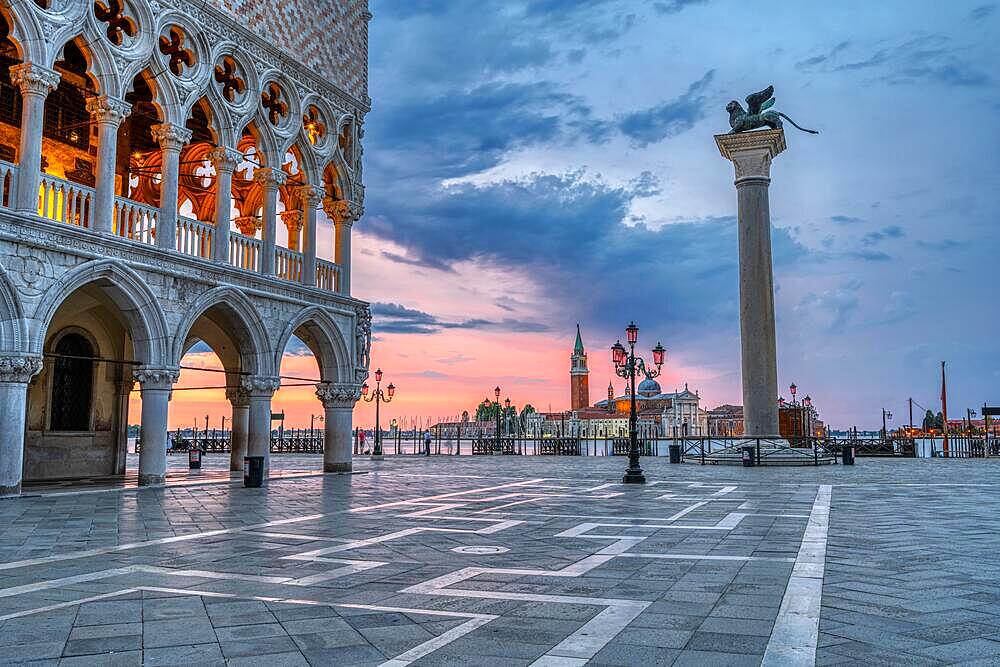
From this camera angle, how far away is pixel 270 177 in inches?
823

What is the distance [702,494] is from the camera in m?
16.1

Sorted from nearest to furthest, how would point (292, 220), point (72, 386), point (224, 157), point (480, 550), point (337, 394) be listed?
point (480, 550) < point (224, 157) < point (72, 386) < point (337, 394) < point (292, 220)

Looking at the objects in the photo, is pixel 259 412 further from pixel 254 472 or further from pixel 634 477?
pixel 634 477

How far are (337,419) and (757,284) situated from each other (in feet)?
50.2

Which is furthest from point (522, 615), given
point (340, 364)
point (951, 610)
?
point (340, 364)

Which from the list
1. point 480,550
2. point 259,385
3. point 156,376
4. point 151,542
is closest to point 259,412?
point 259,385

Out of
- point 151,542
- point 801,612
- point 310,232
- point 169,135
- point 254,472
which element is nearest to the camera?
point 801,612

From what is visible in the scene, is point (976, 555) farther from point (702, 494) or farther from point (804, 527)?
point (702, 494)

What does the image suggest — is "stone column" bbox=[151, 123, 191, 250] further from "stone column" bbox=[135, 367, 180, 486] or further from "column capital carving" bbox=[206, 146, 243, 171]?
"stone column" bbox=[135, 367, 180, 486]

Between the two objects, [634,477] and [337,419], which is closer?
[634,477]

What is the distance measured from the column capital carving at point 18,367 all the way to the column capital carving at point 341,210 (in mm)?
10607

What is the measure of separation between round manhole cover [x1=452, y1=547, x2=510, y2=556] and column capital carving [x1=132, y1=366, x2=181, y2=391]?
428 inches

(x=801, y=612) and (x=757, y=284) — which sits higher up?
(x=757, y=284)

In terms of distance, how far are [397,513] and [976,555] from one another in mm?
7993
